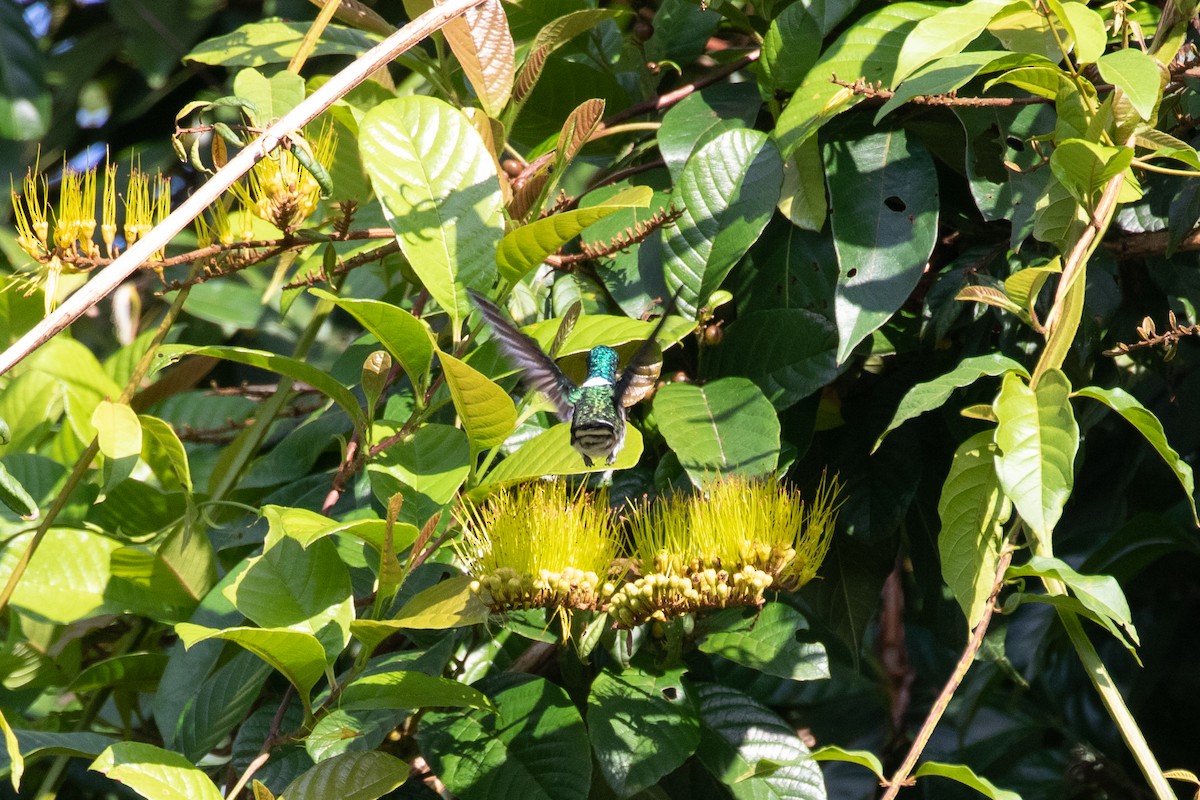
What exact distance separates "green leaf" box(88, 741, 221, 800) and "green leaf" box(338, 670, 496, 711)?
11 centimetres

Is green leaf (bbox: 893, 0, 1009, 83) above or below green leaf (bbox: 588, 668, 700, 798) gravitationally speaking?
above

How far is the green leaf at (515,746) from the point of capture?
895 mm

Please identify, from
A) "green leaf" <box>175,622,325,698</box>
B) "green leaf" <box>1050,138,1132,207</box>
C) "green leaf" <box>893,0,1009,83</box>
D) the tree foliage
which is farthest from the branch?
"green leaf" <box>1050,138,1132,207</box>

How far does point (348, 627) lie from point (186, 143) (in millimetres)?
463

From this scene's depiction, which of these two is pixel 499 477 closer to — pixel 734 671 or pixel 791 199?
pixel 791 199

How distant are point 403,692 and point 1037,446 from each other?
0.48 m

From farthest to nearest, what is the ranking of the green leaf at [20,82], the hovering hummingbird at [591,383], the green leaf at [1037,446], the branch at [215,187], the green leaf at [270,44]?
1. the green leaf at [20,82]
2. the green leaf at [270,44]
3. the hovering hummingbird at [591,383]
4. the green leaf at [1037,446]
5. the branch at [215,187]

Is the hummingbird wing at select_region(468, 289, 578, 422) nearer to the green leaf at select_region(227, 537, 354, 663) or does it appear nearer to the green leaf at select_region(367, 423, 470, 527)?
the green leaf at select_region(367, 423, 470, 527)

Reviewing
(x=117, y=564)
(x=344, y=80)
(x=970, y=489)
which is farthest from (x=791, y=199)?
(x=117, y=564)

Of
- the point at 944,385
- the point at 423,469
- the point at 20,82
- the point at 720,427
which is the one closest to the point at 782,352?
the point at 720,427

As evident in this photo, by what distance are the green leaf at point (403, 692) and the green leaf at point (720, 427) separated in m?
0.24

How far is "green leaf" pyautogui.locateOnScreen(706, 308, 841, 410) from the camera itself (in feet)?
3.19

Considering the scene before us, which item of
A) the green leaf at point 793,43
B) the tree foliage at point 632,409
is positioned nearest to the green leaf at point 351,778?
the tree foliage at point 632,409

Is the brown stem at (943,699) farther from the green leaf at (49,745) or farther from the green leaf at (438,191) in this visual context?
the green leaf at (49,745)
